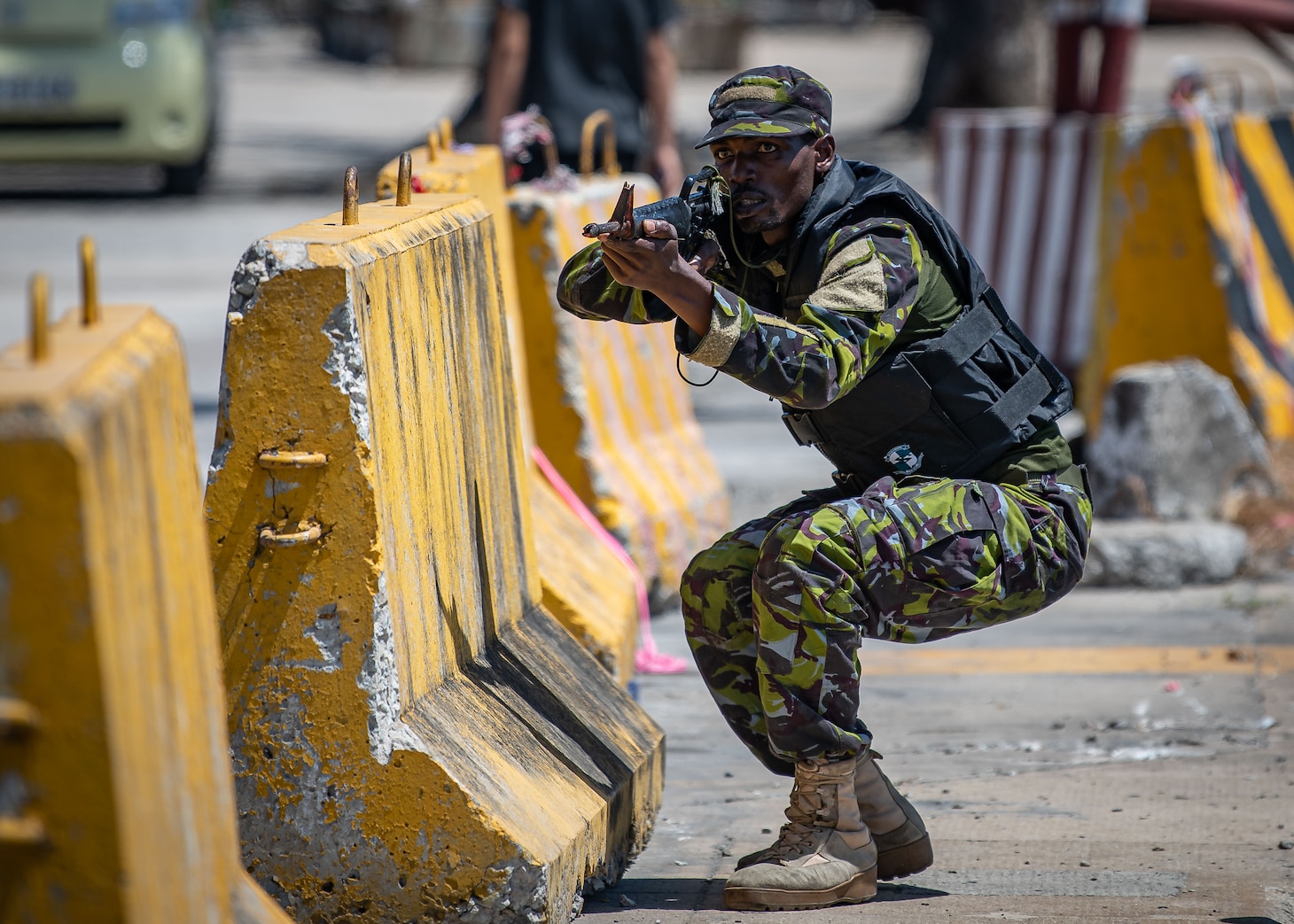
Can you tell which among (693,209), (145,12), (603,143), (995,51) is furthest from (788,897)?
(995,51)

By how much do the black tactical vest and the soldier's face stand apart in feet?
0.12

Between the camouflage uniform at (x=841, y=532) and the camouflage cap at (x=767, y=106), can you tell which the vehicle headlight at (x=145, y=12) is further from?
the camouflage cap at (x=767, y=106)

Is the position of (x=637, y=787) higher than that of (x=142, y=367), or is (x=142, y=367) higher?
(x=142, y=367)

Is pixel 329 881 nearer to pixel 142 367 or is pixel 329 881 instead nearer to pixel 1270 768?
pixel 142 367

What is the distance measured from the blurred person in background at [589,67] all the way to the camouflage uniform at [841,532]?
3208 mm

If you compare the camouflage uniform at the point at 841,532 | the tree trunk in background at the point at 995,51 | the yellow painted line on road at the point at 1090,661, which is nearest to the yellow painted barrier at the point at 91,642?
the camouflage uniform at the point at 841,532

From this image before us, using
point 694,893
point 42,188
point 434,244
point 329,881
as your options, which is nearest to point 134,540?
point 329,881

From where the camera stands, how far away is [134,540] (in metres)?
1.86

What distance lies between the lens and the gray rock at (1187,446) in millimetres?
6004

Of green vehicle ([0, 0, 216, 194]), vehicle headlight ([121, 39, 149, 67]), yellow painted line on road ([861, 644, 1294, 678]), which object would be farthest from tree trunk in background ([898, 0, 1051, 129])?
yellow painted line on road ([861, 644, 1294, 678])

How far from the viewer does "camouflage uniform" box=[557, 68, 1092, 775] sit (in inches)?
113

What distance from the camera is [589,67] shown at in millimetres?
6391

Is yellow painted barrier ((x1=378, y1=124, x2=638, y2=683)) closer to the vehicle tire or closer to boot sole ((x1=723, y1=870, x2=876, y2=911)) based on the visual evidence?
boot sole ((x1=723, y1=870, x2=876, y2=911))

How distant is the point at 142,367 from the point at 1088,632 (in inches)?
150
